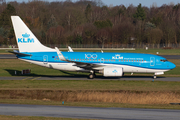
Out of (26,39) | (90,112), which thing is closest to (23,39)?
(26,39)

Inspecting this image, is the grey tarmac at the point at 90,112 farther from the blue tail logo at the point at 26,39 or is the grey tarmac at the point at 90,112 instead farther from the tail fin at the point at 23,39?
the blue tail logo at the point at 26,39

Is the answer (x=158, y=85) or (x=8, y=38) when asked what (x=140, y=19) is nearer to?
(x=8, y=38)

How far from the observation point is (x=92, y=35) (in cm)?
13712

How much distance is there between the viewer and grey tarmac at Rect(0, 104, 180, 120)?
15.1 m

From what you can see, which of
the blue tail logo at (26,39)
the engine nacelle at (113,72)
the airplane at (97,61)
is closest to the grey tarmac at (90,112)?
the engine nacelle at (113,72)

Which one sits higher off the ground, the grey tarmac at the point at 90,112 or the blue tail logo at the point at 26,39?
the blue tail logo at the point at 26,39

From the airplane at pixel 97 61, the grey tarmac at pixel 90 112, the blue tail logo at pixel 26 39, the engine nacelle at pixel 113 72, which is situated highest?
the blue tail logo at pixel 26 39

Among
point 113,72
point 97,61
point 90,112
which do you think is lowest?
point 90,112

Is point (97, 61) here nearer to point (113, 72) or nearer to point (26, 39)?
point (113, 72)

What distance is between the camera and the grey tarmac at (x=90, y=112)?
1511 centimetres

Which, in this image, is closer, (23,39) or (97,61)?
(97,61)

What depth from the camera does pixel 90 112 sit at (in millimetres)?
16203

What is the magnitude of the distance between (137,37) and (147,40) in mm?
7661

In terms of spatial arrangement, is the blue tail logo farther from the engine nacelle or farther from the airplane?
the engine nacelle
